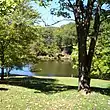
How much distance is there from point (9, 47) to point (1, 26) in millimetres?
2438

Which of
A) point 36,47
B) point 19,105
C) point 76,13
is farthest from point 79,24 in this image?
point 36,47

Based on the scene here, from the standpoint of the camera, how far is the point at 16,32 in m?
27.9

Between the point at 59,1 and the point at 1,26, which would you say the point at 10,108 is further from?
the point at 1,26

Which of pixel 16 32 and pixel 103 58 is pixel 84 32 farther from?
pixel 103 58

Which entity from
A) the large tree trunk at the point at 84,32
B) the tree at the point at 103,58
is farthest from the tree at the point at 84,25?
the tree at the point at 103,58

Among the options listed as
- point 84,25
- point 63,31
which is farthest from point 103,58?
point 84,25

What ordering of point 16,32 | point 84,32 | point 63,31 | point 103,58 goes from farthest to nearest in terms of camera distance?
point 103,58
point 63,31
point 16,32
point 84,32

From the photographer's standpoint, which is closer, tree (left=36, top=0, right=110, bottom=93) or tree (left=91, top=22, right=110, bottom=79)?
tree (left=36, top=0, right=110, bottom=93)

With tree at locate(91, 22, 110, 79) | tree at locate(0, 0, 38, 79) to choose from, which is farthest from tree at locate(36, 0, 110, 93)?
tree at locate(91, 22, 110, 79)

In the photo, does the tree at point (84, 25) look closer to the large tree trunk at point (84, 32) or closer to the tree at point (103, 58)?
the large tree trunk at point (84, 32)

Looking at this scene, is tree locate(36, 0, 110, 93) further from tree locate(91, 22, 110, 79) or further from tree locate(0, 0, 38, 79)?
tree locate(91, 22, 110, 79)

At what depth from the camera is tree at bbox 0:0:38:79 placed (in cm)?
2747

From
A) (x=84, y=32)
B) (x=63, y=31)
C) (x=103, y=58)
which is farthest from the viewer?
(x=103, y=58)

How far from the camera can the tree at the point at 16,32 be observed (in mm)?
27469
